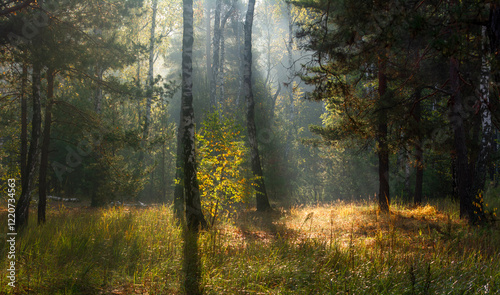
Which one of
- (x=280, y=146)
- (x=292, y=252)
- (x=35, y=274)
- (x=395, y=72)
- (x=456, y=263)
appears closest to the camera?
(x=35, y=274)

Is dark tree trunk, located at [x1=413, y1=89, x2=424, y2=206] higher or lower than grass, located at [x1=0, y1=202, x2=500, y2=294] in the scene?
higher

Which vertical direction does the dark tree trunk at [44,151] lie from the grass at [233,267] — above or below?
above

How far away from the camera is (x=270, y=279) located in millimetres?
3762

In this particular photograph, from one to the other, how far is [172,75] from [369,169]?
20645 mm

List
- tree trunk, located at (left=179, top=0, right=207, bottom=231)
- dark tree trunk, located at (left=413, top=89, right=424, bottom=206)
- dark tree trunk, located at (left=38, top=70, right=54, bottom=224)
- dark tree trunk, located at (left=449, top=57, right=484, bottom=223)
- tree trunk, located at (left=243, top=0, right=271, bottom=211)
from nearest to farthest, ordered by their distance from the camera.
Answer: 1. tree trunk, located at (left=179, top=0, right=207, bottom=231)
2. dark tree trunk, located at (left=449, top=57, right=484, bottom=223)
3. dark tree trunk, located at (left=38, top=70, right=54, bottom=224)
4. dark tree trunk, located at (left=413, top=89, right=424, bottom=206)
5. tree trunk, located at (left=243, top=0, right=271, bottom=211)

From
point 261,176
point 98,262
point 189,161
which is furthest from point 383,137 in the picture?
point 98,262

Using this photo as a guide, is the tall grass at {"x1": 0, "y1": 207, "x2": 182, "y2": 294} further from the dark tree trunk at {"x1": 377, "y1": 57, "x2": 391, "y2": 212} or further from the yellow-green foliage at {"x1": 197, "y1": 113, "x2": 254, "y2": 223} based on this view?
the dark tree trunk at {"x1": 377, "y1": 57, "x2": 391, "y2": 212}

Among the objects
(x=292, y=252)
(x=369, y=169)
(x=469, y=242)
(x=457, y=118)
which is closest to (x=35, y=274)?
(x=292, y=252)

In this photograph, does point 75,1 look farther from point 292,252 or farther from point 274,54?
point 274,54

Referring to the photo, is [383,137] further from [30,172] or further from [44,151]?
[44,151]

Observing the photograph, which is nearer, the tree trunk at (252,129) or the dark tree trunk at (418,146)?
the dark tree trunk at (418,146)

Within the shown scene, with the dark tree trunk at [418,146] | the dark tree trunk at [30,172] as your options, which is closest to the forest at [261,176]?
the dark tree trunk at [30,172]

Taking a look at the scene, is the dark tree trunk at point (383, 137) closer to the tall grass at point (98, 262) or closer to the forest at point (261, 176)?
the forest at point (261, 176)

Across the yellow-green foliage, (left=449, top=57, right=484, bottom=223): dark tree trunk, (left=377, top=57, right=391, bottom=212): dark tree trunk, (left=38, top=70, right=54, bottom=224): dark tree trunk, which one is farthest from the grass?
(left=377, top=57, right=391, bottom=212): dark tree trunk
